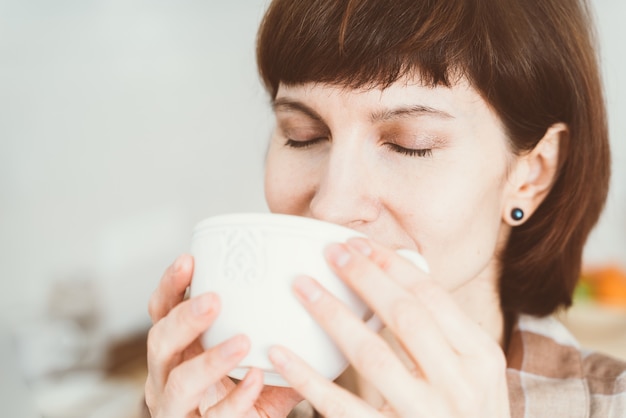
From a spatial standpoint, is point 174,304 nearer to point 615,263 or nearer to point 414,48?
point 414,48

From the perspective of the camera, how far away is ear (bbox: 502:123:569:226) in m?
1.18

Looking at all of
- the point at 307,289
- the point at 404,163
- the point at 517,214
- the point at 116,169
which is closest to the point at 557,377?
the point at 517,214

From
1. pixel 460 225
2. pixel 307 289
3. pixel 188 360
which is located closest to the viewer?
pixel 307 289

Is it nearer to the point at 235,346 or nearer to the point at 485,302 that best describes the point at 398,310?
the point at 235,346

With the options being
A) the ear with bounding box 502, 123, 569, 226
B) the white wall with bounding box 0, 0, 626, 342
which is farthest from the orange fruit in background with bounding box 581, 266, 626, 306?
the ear with bounding box 502, 123, 569, 226

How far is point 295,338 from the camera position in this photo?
717 mm

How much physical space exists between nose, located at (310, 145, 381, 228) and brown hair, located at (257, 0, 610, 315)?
106 millimetres

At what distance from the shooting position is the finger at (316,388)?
2.31ft

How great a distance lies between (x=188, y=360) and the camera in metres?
0.79

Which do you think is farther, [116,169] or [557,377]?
[116,169]

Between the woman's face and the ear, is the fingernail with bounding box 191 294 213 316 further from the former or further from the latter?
the ear

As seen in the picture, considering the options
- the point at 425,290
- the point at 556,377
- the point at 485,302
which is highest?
the point at 425,290

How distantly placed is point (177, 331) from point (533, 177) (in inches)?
29.1

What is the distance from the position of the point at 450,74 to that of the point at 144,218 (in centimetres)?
153
